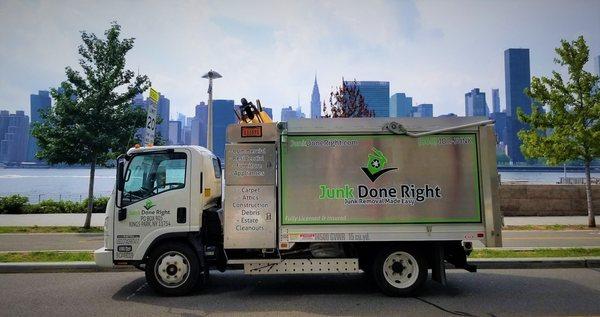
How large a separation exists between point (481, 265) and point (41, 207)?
20.9 metres

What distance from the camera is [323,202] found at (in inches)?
253

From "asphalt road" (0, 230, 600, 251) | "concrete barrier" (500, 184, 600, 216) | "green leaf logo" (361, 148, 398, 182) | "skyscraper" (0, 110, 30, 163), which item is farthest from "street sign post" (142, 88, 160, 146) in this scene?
"skyscraper" (0, 110, 30, 163)

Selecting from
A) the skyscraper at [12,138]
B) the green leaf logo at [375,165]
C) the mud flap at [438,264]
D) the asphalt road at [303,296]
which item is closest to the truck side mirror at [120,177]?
the asphalt road at [303,296]

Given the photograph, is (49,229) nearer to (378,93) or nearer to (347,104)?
(347,104)

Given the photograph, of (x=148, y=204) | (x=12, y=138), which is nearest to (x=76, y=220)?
(x=148, y=204)

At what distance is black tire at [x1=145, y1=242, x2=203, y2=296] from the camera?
6.58 metres

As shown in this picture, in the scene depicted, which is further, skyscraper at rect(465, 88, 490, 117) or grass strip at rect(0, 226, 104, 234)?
skyscraper at rect(465, 88, 490, 117)

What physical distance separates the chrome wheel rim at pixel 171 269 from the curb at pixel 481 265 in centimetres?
256

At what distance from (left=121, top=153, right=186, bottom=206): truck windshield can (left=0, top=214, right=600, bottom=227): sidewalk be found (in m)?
11.4

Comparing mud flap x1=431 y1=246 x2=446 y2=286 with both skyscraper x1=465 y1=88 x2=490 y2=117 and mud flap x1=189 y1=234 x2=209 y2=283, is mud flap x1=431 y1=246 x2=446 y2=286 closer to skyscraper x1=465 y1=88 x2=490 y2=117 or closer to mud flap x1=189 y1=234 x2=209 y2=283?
mud flap x1=189 y1=234 x2=209 y2=283

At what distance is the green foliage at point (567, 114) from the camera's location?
15703 millimetres

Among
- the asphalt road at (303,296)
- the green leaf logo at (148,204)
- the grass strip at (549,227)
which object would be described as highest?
the green leaf logo at (148,204)

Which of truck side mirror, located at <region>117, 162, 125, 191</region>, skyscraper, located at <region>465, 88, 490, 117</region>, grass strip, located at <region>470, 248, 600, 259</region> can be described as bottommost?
grass strip, located at <region>470, 248, 600, 259</region>

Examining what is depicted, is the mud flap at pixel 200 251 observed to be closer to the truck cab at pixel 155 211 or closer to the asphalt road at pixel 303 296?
the truck cab at pixel 155 211
